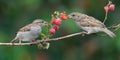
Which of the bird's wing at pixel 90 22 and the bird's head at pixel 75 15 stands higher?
the bird's head at pixel 75 15

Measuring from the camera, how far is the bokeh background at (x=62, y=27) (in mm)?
11891

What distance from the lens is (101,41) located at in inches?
497

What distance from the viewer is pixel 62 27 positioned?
12.3 meters

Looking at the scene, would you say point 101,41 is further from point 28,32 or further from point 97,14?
point 28,32

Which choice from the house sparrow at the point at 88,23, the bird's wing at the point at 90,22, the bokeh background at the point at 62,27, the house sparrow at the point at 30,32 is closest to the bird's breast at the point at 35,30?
the house sparrow at the point at 30,32

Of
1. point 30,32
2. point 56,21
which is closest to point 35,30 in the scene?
point 30,32

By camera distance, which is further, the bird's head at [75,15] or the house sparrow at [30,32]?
the bird's head at [75,15]

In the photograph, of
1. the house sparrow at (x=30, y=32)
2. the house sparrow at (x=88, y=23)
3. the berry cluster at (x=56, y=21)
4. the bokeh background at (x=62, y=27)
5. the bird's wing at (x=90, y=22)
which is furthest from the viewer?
the bokeh background at (x=62, y=27)

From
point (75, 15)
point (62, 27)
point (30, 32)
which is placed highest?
Result: point (75, 15)

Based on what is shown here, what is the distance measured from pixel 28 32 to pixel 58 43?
5.83 m

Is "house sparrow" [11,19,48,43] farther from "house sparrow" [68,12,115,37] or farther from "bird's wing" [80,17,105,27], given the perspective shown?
"bird's wing" [80,17,105,27]

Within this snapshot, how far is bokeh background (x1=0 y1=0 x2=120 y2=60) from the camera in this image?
11.9 meters

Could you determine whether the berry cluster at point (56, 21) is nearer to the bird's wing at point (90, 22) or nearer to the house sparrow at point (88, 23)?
the house sparrow at point (88, 23)

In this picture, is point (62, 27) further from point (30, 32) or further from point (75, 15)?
point (30, 32)
